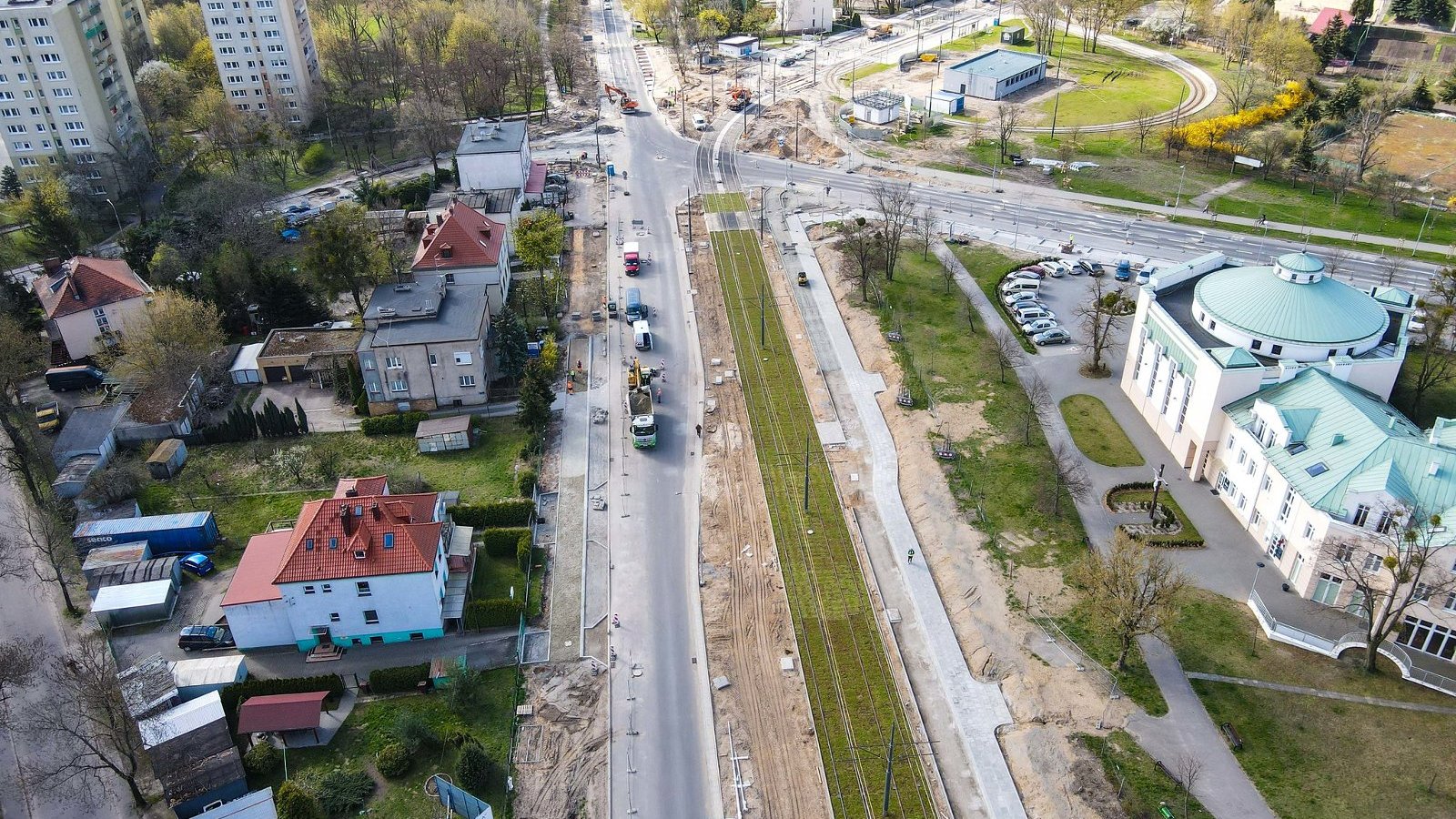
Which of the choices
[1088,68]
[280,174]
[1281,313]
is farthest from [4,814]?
[1088,68]

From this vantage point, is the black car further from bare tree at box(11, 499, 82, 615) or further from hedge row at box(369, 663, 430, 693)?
hedge row at box(369, 663, 430, 693)

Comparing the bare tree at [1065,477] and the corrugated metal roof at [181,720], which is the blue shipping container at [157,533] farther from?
the bare tree at [1065,477]

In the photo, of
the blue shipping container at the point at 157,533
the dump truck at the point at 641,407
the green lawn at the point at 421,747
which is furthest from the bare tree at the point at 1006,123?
the blue shipping container at the point at 157,533

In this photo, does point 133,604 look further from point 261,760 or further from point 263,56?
point 263,56

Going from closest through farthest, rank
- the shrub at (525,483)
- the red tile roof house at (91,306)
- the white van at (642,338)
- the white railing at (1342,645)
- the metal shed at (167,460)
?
the white railing at (1342,645)
the shrub at (525,483)
the metal shed at (167,460)
the red tile roof house at (91,306)
the white van at (642,338)

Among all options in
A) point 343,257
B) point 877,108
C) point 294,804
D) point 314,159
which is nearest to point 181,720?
point 294,804

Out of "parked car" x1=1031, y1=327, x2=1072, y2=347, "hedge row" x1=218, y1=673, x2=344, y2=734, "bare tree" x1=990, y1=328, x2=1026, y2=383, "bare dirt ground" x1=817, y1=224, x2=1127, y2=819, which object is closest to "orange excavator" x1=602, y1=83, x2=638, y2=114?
"bare tree" x1=990, y1=328, x2=1026, y2=383

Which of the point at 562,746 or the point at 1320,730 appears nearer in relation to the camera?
the point at 1320,730
